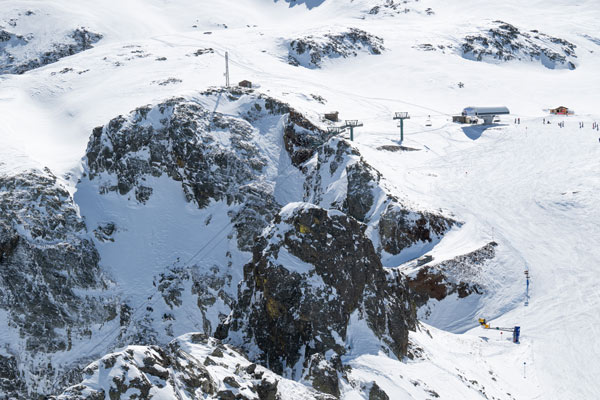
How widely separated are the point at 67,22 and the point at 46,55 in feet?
46.9

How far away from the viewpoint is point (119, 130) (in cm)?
5881

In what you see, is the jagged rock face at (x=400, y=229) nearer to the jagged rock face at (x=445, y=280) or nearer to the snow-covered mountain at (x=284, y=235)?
the snow-covered mountain at (x=284, y=235)

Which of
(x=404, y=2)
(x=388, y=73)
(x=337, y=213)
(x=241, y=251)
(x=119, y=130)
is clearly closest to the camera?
(x=337, y=213)

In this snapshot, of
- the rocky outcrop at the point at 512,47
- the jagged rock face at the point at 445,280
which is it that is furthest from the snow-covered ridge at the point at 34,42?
the jagged rock face at the point at 445,280

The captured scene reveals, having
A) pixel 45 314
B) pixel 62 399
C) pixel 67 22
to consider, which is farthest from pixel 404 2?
pixel 62 399

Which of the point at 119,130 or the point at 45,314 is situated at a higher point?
the point at 119,130

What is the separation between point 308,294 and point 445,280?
22257mm

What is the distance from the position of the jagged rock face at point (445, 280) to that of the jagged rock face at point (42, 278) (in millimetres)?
24808

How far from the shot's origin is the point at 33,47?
367 feet

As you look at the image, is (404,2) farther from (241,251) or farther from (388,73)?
(241,251)

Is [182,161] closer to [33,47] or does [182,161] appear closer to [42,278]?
[42,278]

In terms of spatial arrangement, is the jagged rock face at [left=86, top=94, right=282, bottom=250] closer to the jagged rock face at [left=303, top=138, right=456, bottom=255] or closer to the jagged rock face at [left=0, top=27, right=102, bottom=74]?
the jagged rock face at [left=303, top=138, right=456, bottom=255]

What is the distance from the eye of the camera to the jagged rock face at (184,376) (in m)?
18.3

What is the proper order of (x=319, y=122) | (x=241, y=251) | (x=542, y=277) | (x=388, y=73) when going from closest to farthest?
(x=542, y=277)
(x=241, y=251)
(x=319, y=122)
(x=388, y=73)
